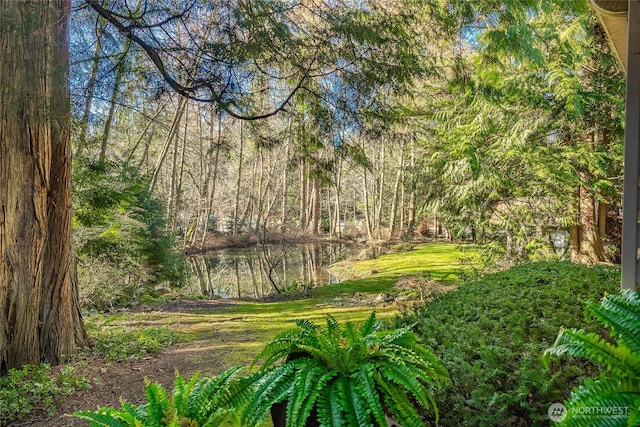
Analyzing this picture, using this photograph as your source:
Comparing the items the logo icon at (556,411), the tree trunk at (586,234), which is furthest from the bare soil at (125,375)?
the tree trunk at (586,234)

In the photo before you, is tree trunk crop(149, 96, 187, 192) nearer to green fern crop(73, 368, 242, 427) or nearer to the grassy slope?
the grassy slope

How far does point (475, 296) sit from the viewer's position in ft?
11.7

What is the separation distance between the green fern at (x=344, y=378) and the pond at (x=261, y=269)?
644cm

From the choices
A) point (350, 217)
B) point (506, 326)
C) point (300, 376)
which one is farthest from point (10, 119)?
point (350, 217)

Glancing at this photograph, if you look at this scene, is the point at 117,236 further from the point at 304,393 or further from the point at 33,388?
the point at 304,393

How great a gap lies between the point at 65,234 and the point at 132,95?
1.46 m

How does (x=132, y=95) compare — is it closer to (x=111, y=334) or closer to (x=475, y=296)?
(x=111, y=334)

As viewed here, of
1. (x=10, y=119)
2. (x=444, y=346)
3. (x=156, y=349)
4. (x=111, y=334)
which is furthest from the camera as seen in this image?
(x=111, y=334)

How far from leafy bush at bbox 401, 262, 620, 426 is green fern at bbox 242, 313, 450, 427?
30cm

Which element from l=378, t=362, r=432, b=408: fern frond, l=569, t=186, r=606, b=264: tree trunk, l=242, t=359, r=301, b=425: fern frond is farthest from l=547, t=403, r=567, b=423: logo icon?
l=569, t=186, r=606, b=264: tree trunk

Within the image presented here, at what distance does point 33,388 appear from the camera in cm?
295

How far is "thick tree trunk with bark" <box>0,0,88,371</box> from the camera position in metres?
2.39

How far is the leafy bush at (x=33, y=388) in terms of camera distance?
2.68 metres

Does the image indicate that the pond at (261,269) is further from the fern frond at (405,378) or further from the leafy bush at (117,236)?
the fern frond at (405,378)
